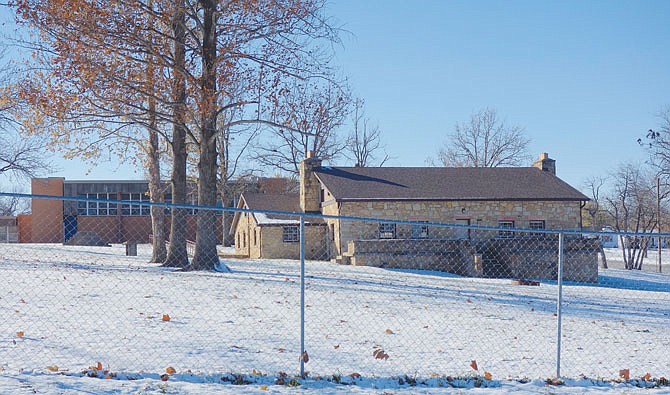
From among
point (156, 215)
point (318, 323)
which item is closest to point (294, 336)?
point (318, 323)

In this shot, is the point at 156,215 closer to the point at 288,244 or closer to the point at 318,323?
the point at 288,244

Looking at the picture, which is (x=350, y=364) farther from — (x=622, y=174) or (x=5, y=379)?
(x=622, y=174)

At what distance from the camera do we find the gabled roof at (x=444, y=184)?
31.6 m

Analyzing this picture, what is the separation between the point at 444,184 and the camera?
33438mm

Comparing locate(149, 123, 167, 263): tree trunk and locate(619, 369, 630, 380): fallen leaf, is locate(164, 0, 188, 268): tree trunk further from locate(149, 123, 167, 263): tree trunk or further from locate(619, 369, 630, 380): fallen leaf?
locate(619, 369, 630, 380): fallen leaf

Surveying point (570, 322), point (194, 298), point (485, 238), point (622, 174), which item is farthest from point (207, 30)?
point (622, 174)

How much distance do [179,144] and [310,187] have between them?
16029 millimetres

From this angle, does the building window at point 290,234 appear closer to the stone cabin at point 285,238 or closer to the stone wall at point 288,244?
the stone cabin at point 285,238

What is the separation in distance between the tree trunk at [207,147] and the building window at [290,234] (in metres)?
14.2

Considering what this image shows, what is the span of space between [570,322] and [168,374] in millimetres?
8368

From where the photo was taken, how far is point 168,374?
6.84m

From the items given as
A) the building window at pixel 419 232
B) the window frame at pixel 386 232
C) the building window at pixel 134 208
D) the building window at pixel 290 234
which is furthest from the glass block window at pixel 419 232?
the building window at pixel 134 208

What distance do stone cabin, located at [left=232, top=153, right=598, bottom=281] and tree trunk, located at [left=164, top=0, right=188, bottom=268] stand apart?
9.58 metres

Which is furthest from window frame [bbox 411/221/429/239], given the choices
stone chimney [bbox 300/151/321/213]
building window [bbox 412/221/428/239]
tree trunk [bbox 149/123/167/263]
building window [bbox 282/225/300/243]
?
tree trunk [bbox 149/123/167/263]
